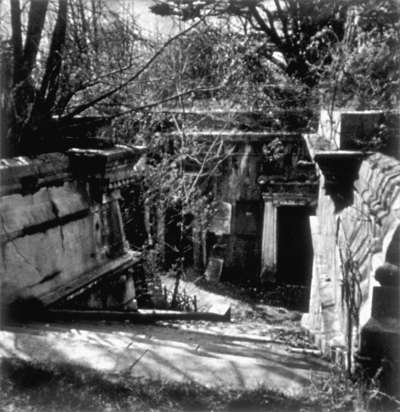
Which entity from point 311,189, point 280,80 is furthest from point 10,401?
point 280,80

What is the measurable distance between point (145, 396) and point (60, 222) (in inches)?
140

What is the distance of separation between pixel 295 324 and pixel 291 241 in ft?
12.3

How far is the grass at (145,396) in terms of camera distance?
2.89 m

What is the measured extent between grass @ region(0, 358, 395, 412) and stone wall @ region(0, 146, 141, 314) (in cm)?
242

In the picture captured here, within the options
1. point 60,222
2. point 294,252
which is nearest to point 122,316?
point 60,222

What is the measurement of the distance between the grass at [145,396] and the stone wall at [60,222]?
2.42m

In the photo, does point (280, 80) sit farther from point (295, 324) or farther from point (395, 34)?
point (295, 324)

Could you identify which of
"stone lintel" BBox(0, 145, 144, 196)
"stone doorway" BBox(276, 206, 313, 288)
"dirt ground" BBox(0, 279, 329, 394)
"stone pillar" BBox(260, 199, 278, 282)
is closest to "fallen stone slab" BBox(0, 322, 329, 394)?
"dirt ground" BBox(0, 279, 329, 394)

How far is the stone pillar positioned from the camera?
1333 centimetres

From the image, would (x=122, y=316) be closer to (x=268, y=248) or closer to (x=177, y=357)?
(x=177, y=357)

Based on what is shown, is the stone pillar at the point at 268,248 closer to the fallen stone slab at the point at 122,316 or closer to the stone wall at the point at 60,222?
the fallen stone slab at the point at 122,316

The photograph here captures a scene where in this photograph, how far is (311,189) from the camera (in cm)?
1300

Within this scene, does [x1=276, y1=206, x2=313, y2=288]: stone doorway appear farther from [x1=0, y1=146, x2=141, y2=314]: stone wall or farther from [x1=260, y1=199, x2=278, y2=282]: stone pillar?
[x1=0, y1=146, x2=141, y2=314]: stone wall

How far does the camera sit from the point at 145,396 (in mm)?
3008
